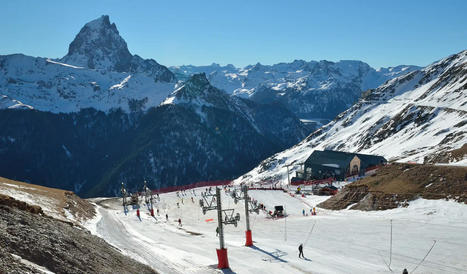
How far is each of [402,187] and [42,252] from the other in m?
55.1

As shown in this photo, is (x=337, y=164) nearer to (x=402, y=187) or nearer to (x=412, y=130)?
(x=412, y=130)

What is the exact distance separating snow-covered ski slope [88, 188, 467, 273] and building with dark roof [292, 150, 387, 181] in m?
43.9

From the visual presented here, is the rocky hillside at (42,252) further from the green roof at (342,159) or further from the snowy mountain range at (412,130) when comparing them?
the green roof at (342,159)

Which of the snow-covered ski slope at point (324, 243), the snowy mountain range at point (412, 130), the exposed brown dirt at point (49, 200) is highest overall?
the snowy mountain range at point (412, 130)

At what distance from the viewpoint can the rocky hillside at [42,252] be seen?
1667cm

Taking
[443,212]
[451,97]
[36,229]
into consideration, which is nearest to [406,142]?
[451,97]

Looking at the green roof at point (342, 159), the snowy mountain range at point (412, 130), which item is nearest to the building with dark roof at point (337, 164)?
the green roof at point (342, 159)

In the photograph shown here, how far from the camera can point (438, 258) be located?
110 ft

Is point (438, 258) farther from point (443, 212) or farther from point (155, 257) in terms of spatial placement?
point (155, 257)

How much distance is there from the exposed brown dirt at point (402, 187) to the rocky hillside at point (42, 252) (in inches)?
1746

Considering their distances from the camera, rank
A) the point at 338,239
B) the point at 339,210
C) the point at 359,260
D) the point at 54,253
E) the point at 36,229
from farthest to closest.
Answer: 1. the point at 339,210
2. the point at 338,239
3. the point at 359,260
4. the point at 36,229
5. the point at 54,253

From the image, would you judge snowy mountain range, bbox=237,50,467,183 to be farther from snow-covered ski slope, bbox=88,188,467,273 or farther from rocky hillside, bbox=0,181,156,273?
rocky hillside, bbox=0,181,156,273

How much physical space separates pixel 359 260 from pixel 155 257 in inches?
797

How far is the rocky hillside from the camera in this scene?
16672 millimetres
